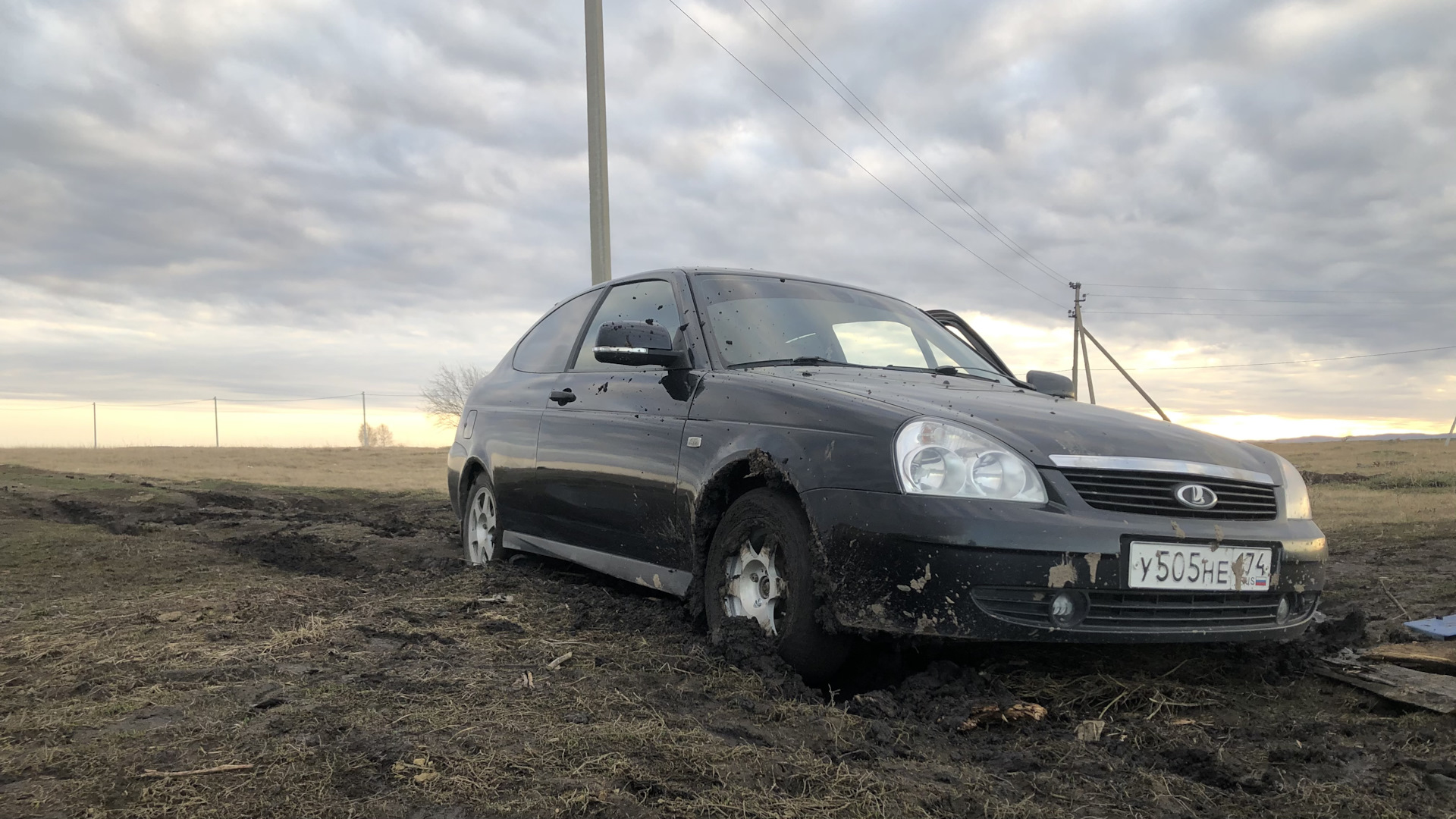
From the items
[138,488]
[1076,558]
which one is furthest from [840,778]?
[138,488]

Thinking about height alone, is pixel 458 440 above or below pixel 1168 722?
above

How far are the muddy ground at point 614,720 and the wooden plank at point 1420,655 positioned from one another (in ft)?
0.83

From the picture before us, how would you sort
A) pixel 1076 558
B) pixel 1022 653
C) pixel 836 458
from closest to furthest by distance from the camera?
pixel 1076 558 → pixel 836 458 → pixel 1022 653

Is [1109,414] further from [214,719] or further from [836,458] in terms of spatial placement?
[214,719]

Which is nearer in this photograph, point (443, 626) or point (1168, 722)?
point (1168, 722)

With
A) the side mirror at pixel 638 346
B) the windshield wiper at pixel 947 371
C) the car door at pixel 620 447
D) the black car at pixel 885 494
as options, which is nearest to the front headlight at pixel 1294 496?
the black car at pixel 885 494

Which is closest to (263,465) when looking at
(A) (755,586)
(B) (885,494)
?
(A) (755,586)

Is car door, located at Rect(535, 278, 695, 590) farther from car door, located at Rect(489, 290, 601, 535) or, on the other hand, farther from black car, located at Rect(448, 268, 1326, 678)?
car door, located at Rect(489, 290, 601, 535)

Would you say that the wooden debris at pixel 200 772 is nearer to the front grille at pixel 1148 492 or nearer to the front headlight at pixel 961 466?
the front headlight at pixel 961 466

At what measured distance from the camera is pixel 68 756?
241 centimetres

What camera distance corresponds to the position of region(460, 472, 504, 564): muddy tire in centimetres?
562

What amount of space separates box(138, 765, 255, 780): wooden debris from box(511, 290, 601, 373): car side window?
313cm

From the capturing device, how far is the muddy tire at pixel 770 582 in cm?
314

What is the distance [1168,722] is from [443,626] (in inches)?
105
